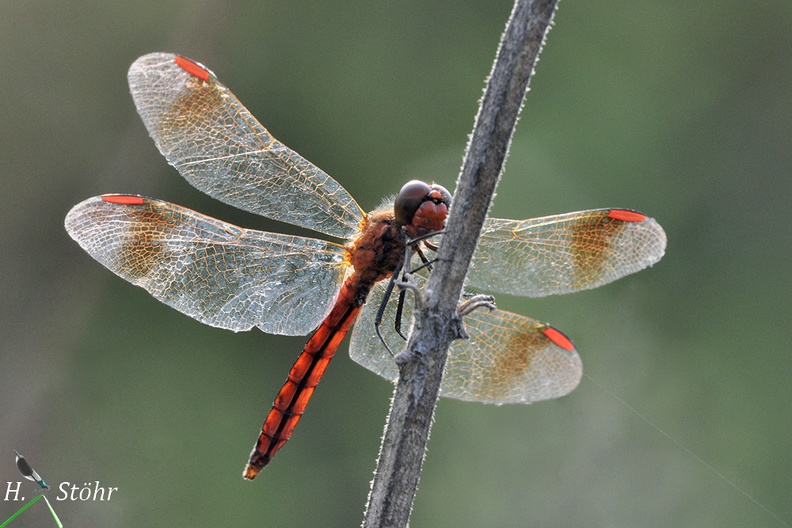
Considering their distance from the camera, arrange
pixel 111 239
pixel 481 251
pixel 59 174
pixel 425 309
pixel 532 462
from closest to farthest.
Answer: pixel 425 309 → pixel 111 239 → pixel 481 251 → pixel 532 462 → pixel 59 174

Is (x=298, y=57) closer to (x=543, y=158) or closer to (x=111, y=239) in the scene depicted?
(x=543, y=158)

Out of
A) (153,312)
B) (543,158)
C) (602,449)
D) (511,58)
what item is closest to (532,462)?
(602,449)

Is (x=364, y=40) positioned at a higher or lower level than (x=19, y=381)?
higher

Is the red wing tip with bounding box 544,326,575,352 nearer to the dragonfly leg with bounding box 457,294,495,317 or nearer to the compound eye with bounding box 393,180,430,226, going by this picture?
the compound eye with bounding box 393,180,430,226

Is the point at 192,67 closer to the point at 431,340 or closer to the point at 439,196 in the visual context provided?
the point at 439,196

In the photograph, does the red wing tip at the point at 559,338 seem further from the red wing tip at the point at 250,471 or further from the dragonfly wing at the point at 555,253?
the red wing tip at the point at 250,471

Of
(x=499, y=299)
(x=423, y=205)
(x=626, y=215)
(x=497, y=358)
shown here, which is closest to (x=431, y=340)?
(x=423, y=205)
